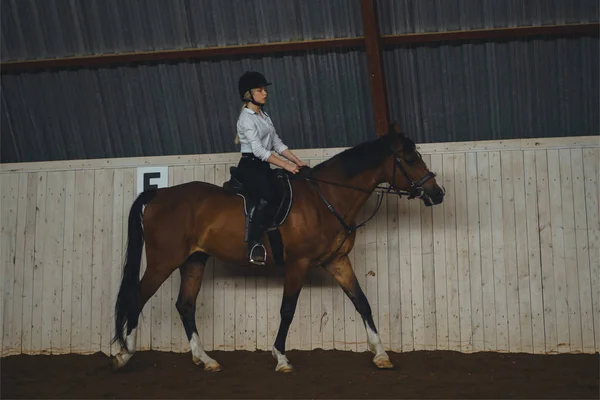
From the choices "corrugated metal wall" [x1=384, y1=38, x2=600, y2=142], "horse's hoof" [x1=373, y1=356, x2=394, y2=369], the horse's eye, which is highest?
"corrugated metal wall" [x1=384, y1=38, x2=600, y2=142]

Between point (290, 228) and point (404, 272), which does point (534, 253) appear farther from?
point (290, 228)

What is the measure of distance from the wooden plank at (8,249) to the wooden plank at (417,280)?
4360mm

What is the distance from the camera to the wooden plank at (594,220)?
235 inches

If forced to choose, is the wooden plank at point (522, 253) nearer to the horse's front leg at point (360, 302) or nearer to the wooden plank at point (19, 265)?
the horse's front leg at point (360, 302)

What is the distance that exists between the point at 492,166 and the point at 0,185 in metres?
5.46

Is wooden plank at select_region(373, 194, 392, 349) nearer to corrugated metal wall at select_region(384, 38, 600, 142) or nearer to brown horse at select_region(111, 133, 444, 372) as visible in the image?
brown horse at select_region(111, 133, 444, 372)

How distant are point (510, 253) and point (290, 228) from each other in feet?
7.51

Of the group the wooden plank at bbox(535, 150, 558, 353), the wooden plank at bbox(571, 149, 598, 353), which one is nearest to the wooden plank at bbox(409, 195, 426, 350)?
the wooden plank at bbox(535, 150, 558, 353)

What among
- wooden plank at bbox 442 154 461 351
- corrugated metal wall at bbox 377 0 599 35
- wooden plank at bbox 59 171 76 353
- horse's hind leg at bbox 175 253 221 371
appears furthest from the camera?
wooden plank at bbox 59 171 76 353

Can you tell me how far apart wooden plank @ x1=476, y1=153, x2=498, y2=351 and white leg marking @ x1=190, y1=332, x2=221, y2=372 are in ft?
8.76

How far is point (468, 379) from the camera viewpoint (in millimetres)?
5105

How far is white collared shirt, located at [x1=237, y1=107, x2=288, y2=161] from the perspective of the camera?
Result: 18.0 feet

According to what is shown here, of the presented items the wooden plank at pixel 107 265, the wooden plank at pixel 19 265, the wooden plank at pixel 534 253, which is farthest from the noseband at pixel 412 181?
the wooden plank at pixel 19 265

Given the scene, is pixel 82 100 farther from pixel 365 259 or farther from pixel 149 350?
pixel 365 259
